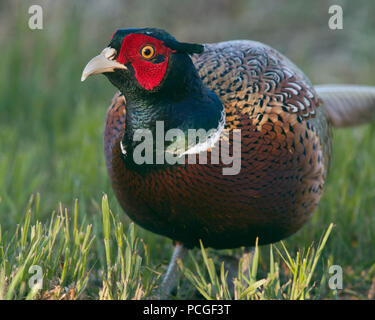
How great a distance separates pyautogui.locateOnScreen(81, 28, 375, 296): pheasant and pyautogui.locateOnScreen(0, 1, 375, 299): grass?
0.16 m

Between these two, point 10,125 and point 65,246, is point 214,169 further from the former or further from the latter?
point 10,125

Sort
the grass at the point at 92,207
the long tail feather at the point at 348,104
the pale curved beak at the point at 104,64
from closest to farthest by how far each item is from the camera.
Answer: the pale curved beak at the point at 104,64, the grass at the point at 92,207, the long tail feather at the point at 348,104

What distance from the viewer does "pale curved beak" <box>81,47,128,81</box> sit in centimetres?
204

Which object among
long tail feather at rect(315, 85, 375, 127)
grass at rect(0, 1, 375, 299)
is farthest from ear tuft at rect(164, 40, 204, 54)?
long tail feather at rect(315, 85, 375, 127)

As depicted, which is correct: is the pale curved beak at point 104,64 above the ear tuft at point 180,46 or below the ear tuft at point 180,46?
below

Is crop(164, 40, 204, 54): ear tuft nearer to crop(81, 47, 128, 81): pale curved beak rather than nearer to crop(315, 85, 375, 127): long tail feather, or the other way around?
crop(81, 47, 128, 81): pale curved beak

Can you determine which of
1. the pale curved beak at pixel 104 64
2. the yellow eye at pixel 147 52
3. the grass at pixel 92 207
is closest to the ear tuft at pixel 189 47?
the yellow eye at pixel 147 52

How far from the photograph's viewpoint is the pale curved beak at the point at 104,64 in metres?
2.04

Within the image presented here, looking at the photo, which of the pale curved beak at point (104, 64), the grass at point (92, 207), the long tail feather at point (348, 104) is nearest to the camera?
the pale curved beak at point (104, 64)

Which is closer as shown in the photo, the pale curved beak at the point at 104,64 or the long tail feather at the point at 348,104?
the pale curved beak at the point at 104,64

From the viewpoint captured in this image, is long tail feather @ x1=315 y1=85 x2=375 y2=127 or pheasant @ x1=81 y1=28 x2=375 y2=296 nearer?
pheasant @ x1=81 y1=28 x2=375 y2=296

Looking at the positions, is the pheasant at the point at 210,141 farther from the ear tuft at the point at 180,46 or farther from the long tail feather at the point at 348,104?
the long tail feather at the point at 348,104

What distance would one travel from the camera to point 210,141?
2.21 metres

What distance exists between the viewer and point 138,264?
7.15 feet
